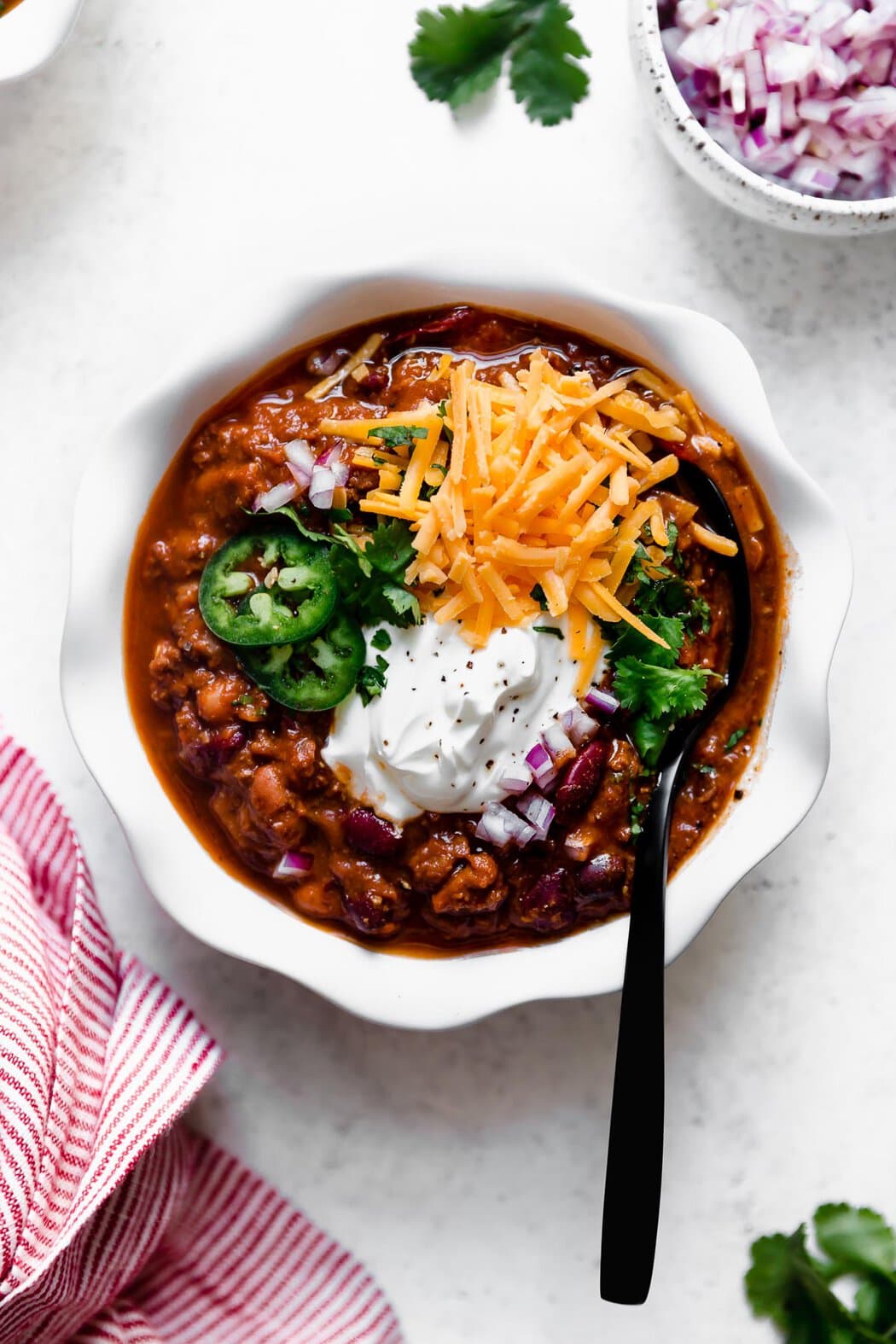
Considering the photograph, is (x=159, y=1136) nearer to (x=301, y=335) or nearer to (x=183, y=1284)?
(x=183, y=1284)

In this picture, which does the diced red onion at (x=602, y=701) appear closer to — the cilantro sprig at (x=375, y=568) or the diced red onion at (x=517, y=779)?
the diced red onion at (x=517, y=779)

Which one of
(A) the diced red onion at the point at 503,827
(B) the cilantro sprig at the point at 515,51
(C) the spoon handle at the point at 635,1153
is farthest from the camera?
(A) the diced red onion at the point at 503,827

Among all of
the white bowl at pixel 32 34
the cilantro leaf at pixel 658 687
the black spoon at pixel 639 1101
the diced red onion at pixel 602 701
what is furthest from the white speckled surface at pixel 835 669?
the diced red onion at pixel 602 701

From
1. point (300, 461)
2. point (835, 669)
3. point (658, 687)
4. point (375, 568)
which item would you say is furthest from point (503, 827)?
point (835, 669)

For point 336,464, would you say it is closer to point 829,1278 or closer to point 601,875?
point 601,875

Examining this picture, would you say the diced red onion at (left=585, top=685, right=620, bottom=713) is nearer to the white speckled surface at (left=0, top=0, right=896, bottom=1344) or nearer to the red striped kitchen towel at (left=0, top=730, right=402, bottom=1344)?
the white speckled surface at (left=0, top=0, right=896, bottom=1344)
